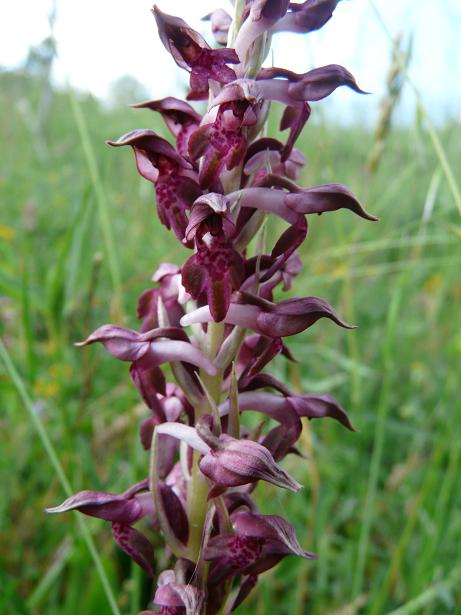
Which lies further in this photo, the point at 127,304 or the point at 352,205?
the point at 127,304

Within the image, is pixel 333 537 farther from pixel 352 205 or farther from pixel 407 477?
pixel 352 205

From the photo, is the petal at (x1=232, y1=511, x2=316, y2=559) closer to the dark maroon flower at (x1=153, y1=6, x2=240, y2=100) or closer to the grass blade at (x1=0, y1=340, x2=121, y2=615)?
the grass blade at (x1=0, y1=340, x2=121, y2=615)

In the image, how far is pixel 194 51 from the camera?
3.71ft

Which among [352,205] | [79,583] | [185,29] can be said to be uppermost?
[185,29]

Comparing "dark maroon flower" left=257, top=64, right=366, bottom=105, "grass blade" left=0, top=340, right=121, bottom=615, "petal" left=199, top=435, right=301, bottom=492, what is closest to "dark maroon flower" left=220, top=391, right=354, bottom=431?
"petal" left=199, top=435, right=301, bottom=492

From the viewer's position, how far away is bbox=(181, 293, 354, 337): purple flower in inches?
44.3

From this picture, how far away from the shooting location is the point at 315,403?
1266 mm

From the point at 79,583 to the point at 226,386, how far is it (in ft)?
2.78

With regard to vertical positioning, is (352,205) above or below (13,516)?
above

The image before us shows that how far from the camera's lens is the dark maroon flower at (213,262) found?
1.08m

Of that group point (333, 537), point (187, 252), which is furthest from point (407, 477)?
point (187, 252)

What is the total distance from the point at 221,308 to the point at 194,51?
Answer: 447 millimetres

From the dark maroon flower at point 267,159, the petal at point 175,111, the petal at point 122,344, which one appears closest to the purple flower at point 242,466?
the petal at point 122,344

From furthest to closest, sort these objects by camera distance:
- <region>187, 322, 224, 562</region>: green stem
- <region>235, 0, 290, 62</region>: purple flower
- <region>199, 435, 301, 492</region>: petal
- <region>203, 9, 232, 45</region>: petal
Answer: <region>203, 9, 232, 45</region>: petal < <region>187, 322, 224, 562</region>: green stem < <region>235, 0, 290, 62</region>: purple flower < <region>199, 435, 301, 492</region>: petal
